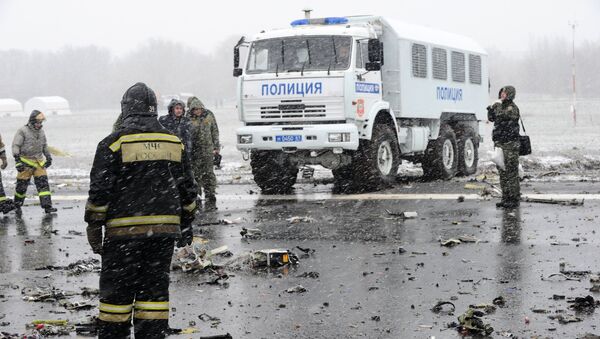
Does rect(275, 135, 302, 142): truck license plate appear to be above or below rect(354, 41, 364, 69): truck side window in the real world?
below

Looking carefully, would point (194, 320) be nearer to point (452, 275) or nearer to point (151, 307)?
point (151, 307)

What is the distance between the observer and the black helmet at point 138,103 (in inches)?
200

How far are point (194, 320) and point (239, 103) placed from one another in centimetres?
950

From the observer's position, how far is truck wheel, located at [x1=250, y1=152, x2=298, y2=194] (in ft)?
53.3

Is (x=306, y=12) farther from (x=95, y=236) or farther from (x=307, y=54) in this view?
(x=95, y=236)

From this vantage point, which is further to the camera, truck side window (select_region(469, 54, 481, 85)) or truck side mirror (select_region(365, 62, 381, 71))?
truck side window (select_region(469, 54, 481, 85))

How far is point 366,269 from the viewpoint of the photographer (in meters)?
8.37

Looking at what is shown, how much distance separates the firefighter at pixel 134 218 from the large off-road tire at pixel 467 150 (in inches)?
586

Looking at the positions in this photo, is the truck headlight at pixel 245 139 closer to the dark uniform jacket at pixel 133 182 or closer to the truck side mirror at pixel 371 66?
the truck side mirror at pixel 371 66

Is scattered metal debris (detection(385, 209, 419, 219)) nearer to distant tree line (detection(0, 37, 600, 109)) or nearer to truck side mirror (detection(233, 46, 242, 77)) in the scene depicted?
truck side mirror (detection(233, 46, 242, 77))

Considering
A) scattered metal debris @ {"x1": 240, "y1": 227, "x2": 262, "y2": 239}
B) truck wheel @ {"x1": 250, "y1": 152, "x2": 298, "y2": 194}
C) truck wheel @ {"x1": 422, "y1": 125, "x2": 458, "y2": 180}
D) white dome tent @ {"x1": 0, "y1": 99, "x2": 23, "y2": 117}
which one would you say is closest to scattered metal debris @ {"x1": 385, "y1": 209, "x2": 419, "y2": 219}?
scattered metal debris @ {"x1": 240, "y1": 227, "x2": 262, "y2": 239}

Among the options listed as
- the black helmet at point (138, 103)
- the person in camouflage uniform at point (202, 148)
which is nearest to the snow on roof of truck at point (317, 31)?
the person in camouflage uniform at point (202, 148)

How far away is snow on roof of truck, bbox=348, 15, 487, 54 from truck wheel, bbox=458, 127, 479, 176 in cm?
199

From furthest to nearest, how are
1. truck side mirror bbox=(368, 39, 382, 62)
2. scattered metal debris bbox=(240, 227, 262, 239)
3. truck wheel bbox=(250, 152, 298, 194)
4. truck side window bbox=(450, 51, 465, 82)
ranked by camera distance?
truck side window bbox=(450, 51, 465, 82) → truck wheel bbox=(250, 152, 298, 194) → truck side mirror bbox=(368, 39, 382, 62) → scattered metal debris bbox=(240, 227, 262, 239)
